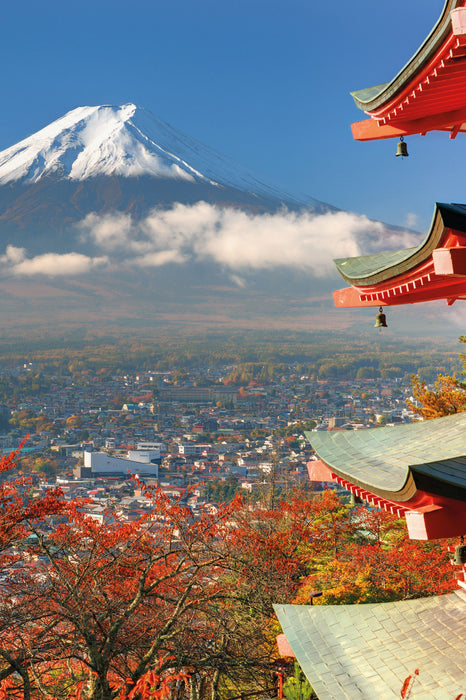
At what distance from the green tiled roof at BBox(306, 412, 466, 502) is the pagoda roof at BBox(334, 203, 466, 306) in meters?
1.07

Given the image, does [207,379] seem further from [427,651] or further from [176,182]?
[427,651]

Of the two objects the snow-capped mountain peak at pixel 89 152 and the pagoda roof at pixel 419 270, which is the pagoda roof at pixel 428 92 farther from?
the snow-capped mountain peak at pixel 89 152

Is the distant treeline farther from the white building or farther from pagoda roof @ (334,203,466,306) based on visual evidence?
pagoda roof @ (334,203,466,306)

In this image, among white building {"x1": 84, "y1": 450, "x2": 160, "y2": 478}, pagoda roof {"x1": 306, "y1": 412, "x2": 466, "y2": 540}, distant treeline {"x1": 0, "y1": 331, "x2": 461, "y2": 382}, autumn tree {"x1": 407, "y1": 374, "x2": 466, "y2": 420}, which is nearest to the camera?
pagoda roof {"x1": 306, "y1": 412, "x2": 466, "y2": 540}

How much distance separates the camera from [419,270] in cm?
424

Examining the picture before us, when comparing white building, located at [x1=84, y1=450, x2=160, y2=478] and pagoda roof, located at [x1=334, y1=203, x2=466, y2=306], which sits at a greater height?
pagoda roof, located at [x1=334, y1=203, x2=466, y2=306]

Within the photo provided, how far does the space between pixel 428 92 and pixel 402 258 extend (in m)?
1.27

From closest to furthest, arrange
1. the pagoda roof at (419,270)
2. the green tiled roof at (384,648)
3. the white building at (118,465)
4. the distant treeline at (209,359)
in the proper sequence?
the pagoda roof at (419,270) → the green tiled roof at (384,648) → the white building at (118,465) → the distant treeline at (209,359)

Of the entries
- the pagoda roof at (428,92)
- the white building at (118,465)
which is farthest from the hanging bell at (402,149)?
the white building at (118,465)

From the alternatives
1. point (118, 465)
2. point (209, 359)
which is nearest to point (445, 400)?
point (118, 465)

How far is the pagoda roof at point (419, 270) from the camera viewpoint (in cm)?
347

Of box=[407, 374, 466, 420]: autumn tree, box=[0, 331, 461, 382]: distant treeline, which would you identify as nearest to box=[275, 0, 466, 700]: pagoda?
box=[407, 374, 466, 420]: autumn tree

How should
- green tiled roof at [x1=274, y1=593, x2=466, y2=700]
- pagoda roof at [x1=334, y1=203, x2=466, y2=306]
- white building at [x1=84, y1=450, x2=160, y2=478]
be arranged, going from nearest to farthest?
pagoda roof at [x1=334, y1=203, x2=466, y2=306] < green tiled roof at [x1=274, y1=593, x2=466, y2=700] < white building at [x1=84, y1=450, x2=160, y2=478]

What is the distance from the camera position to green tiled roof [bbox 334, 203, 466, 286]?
11.2 ft
